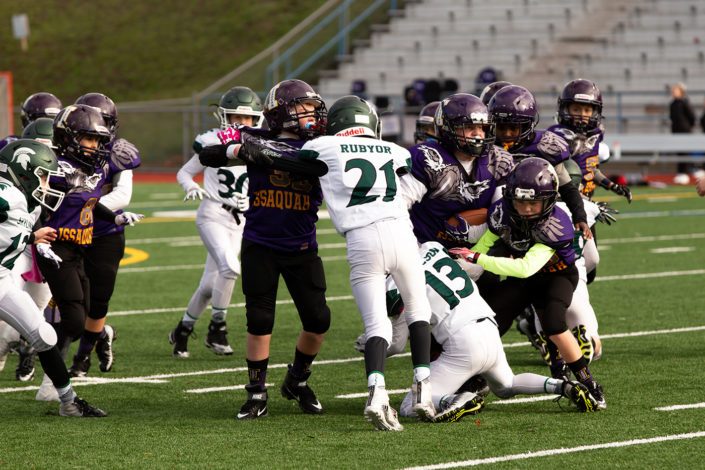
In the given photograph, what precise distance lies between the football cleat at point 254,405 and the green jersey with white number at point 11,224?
1.35 metres

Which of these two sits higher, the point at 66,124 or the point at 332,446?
the point at 66,124

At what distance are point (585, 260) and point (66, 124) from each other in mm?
3468

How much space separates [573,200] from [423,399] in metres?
1.99

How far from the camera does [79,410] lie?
576 cm

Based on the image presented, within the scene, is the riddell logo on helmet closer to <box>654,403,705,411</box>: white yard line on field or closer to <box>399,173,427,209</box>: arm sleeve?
<box>399,173,427,209</box>: arm sleeve

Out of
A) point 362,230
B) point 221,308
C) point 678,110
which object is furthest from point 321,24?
point 362,230

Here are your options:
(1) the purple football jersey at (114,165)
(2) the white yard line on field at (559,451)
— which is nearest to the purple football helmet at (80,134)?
(1) the purple football jersey at (114,165)

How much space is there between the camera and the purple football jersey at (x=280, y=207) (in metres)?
5.73

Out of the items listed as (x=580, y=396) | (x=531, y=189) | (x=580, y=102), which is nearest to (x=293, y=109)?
(x=531, y=189)

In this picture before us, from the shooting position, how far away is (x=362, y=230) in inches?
214

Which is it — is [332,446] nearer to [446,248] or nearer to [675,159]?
[446,248]

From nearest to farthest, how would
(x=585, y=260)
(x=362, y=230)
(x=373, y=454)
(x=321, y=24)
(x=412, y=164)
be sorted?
(x=373, y=454)
(x=362, y=230)
(x=412, y=164)
(x=585, y=260)
(x=321, y=24)

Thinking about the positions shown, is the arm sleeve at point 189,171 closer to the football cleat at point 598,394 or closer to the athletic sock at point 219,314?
the athletic sock at point 219,314

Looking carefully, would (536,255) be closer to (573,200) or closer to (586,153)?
(573,200)
